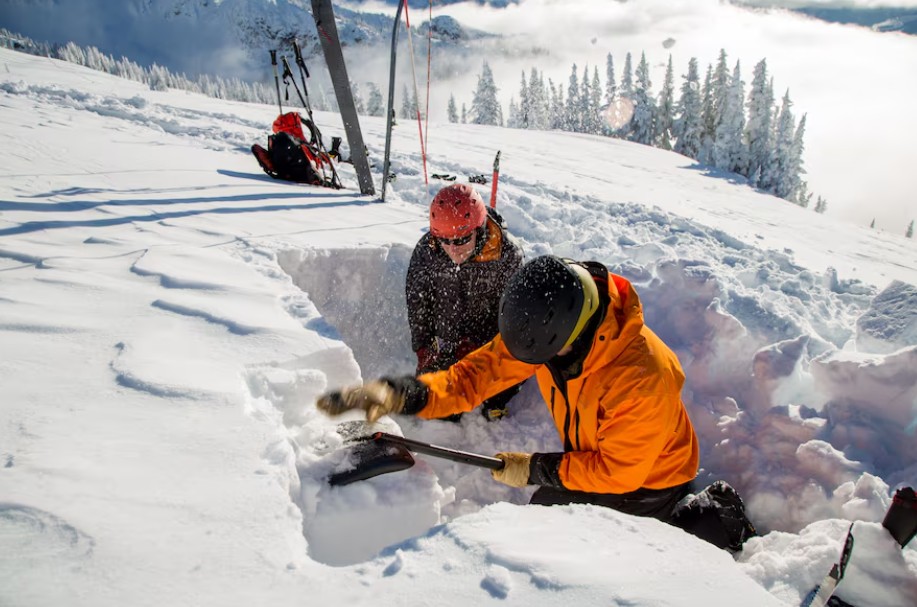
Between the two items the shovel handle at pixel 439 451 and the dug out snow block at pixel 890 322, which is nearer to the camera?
the shovel handle at pixel 439 451

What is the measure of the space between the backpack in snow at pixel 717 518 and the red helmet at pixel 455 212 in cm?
222

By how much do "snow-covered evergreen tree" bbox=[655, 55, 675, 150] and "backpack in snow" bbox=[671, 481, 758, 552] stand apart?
44956mm

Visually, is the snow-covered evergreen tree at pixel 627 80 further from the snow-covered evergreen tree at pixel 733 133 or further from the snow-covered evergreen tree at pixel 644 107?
the snow-covered evergreen tree at pixel 733 133

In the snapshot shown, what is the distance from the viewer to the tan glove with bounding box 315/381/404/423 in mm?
2309

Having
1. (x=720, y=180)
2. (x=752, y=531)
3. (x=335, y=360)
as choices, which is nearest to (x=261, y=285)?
(x=335, y=360)

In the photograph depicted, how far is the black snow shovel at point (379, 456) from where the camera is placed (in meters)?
2.02

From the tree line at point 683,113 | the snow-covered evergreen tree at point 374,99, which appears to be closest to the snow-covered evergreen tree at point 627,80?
the tree line at point 683,113

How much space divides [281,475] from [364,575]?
0.48 meters

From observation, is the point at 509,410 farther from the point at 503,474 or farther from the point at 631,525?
the point at 631,525

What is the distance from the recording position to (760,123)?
33.2m

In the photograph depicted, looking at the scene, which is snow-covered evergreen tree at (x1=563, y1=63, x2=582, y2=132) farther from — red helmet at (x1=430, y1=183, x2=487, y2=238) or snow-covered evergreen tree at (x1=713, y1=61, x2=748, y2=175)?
red helmet at (x1=430, y1=183, x2=487, y2=238)

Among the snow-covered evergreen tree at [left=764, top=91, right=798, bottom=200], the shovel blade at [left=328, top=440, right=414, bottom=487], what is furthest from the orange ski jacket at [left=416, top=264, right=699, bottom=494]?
the snow-covered evergreen tree at [left=764, top=91, right=798, bottom=200]

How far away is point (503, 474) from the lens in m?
2.60

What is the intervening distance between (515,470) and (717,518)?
1.05 meters
